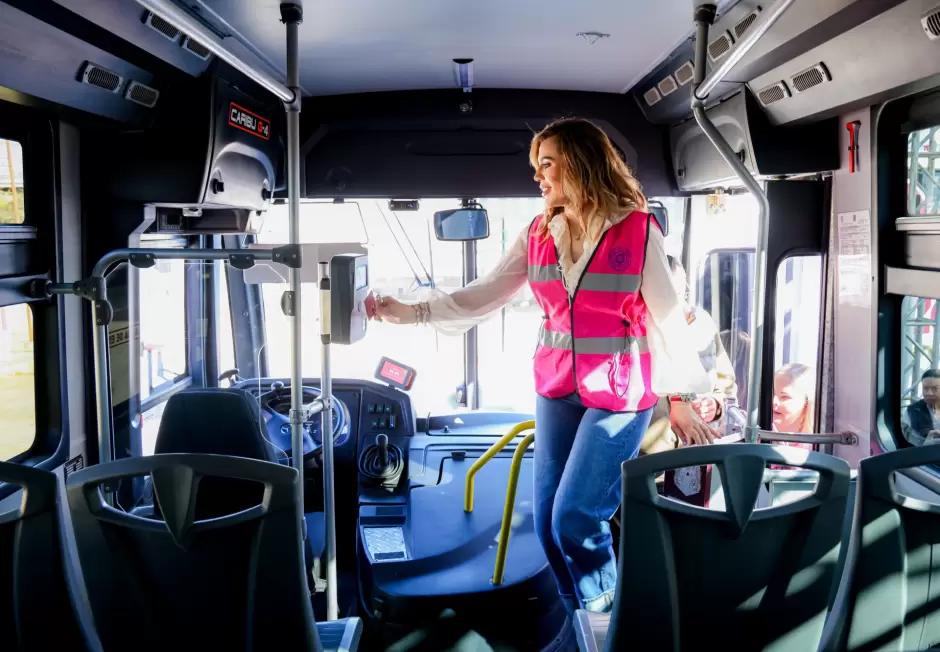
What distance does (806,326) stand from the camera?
140 inches

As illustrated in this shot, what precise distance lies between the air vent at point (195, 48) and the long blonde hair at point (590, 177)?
4.94ft

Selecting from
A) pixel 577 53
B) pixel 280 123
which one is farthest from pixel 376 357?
pixel 577 53

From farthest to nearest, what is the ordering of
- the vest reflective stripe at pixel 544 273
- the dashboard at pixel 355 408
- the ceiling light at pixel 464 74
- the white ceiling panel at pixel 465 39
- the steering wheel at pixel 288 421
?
1. the dashboard at pixel 355 408
2. the steering wheel at pixel 288 421
3. the ceiling light at pixel 464 74
4. the white ceiling panel at pixel 465 39
5. the vest reflective stripe at pixel 544 273

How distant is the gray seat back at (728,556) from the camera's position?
145 cm

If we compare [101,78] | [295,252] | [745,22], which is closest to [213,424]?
[295,252]

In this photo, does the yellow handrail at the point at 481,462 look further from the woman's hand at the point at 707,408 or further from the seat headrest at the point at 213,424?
the seat headrest at the point at 213,424

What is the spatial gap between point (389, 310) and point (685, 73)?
72.0 inches

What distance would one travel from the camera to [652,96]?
386 centimetres

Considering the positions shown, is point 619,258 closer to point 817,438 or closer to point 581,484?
point 581,484

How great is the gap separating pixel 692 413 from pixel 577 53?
166cm

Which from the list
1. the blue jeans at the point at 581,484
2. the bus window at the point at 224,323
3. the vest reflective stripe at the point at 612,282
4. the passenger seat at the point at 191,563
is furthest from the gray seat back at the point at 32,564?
the bus window at the point at 224,323

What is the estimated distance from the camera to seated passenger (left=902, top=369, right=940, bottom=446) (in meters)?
2.83

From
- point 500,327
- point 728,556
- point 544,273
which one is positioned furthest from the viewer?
point 500,327

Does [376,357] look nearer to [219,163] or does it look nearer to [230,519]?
[219,163]
